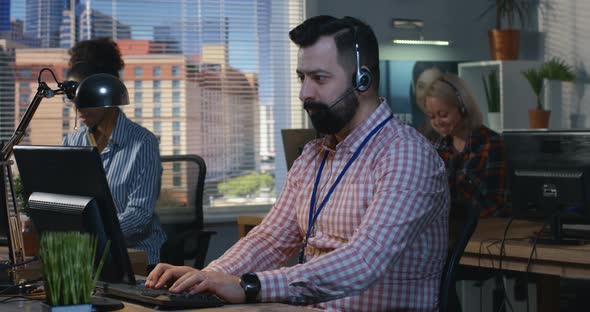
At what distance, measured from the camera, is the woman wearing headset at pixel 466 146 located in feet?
14.1

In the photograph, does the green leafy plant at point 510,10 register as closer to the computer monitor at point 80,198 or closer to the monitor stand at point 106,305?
the computer monitor at point 80,198

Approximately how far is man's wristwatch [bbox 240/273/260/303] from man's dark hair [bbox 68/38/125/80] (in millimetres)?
2137

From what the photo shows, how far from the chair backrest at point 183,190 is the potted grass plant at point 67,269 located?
251 centimetres

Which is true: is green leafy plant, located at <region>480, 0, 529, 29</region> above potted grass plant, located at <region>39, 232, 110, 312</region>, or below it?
above

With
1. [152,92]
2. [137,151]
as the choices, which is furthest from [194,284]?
[152,92]

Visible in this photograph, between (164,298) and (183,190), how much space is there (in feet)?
7.77

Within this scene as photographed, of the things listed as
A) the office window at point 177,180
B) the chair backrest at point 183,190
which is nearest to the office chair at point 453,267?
the chair backrest at point 183,190

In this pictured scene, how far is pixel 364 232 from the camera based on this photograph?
2062mm

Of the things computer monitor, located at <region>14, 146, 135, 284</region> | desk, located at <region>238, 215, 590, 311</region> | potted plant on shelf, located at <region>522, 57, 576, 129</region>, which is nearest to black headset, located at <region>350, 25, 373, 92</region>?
computer monitor, located at <region>14, 146, 135, 284</region>

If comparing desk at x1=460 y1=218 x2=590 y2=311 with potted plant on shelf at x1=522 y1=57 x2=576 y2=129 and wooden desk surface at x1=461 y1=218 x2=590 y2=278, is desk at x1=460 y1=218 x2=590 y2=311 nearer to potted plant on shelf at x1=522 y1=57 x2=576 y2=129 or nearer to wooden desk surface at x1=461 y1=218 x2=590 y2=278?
wooden desk surface at x1=461 y1=218 x2=590 y2=278

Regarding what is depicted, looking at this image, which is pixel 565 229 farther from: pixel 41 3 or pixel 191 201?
pixel 41 3

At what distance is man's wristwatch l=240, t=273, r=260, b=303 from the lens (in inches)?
78.4

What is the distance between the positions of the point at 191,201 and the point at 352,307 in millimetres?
2154

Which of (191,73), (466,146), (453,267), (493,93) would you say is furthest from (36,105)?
(493,93)
